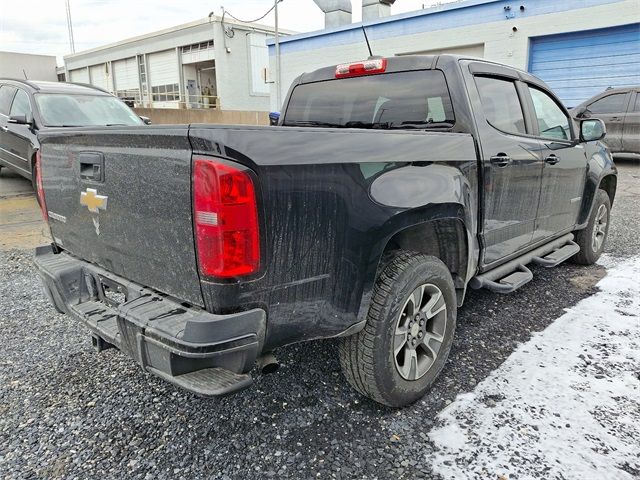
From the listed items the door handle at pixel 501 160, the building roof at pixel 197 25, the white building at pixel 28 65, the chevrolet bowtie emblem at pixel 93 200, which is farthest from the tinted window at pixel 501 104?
the white building at pixel 28 65

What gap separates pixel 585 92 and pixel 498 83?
40.3 ft

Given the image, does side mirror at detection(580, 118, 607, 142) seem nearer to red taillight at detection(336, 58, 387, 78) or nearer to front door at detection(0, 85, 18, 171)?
red taillight at detection(336, 58, 387, 78)

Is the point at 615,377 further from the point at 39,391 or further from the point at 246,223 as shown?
the point at 39,391

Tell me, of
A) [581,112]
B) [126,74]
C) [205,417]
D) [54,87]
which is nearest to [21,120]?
[54,87]

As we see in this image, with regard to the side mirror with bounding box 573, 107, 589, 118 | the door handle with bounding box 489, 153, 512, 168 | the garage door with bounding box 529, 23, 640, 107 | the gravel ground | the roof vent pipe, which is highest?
the roof vent pipe

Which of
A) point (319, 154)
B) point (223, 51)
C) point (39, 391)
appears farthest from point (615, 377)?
point (223, 51)

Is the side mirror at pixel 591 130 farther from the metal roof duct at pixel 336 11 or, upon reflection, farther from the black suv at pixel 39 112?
the metal roof duct at pixel 336 11

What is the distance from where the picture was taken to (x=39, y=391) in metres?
2.82

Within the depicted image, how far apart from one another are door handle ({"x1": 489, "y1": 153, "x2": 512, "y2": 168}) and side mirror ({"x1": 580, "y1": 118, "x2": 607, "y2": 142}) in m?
1.73

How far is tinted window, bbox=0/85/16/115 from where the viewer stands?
8.09 metres

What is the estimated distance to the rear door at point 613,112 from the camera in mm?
10984

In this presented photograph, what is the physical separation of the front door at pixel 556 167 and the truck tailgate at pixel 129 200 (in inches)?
116

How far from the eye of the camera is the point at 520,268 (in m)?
3.74

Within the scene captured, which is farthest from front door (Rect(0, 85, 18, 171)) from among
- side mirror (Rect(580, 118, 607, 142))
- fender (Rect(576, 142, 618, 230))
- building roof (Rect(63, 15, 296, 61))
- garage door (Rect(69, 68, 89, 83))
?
garage door (Rect(69, 68, 89, 83))
